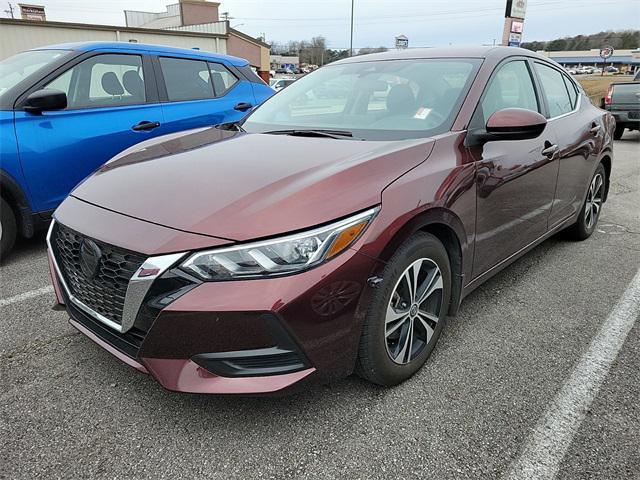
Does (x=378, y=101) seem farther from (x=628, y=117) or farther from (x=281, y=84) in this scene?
(x=628, y=117)

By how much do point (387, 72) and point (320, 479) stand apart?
2374 mm

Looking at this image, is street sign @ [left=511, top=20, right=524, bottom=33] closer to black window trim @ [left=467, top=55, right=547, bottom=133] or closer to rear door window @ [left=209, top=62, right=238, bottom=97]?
rear door window @ [left=209, top=62, right=238, bottom=97]

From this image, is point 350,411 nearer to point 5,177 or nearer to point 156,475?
point 156,475

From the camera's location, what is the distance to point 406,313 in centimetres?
220

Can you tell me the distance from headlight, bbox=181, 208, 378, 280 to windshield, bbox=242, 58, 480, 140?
916mm

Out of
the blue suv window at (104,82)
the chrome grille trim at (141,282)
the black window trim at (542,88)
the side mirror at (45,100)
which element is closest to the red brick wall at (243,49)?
the blue suv window at (104,82)

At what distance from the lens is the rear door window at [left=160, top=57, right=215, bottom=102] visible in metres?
4.79

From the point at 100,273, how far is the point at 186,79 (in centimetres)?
356

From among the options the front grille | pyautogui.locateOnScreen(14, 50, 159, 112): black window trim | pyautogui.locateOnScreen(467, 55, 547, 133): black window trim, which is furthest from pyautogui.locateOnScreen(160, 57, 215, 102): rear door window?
pyautogui.locateOnScreen(467, 55, 547, 133): black window trim

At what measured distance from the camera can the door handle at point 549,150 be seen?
316 cm

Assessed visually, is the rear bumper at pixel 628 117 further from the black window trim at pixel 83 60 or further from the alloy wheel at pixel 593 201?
the black window trim at pixel 83 60

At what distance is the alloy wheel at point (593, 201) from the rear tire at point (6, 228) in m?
4.74

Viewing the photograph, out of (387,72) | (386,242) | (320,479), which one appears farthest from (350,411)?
(387,72)

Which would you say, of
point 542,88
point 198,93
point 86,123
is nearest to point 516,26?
point 198,93
